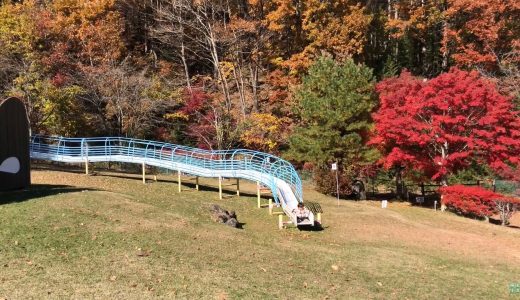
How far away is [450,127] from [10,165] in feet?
64.9

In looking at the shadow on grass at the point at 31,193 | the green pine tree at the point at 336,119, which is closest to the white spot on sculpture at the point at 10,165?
the shadow on grass at the point at 31,193

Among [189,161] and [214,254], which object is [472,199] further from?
[214,254]

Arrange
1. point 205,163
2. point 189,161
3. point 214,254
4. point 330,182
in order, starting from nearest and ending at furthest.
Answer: point 214,254
point 205,163
point 189,161
point 330,182

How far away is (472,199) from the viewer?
76.9 feet

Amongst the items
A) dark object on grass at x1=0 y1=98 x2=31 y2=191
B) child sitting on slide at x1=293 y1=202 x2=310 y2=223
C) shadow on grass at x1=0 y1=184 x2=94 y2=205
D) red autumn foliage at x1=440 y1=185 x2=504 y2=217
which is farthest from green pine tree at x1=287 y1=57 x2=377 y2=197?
dark object on grass at x1=0 y1=98 x2=31 y2=191

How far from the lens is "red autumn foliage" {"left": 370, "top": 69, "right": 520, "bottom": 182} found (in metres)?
23.0

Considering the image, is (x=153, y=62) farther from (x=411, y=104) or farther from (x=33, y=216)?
(x=33, y=216)

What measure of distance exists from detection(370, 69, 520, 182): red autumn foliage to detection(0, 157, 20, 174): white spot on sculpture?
56.2ft

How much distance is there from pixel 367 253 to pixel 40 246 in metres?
8.51

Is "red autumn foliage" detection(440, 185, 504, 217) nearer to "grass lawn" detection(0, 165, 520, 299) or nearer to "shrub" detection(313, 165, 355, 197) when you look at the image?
"grass lawn" detection(0, 165, 520, 299)

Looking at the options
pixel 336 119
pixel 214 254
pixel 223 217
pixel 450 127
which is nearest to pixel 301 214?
pixel 223 217

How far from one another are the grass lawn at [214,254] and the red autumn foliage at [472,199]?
13.0 ft

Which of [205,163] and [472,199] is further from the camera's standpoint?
[472,199]

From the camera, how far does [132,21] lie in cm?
4347
